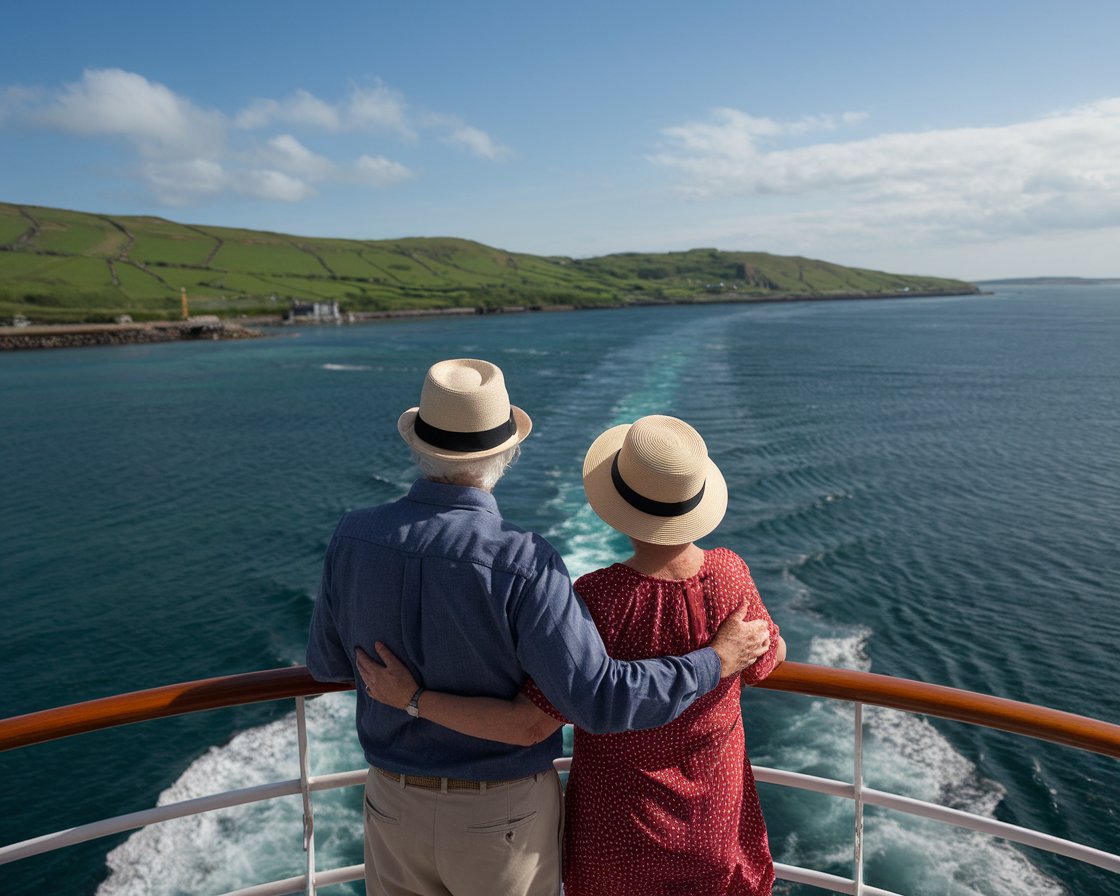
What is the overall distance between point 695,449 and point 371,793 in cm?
131

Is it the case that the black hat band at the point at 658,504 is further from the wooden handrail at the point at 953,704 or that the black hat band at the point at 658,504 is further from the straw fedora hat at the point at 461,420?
the wooden handrail at the point at 953,704

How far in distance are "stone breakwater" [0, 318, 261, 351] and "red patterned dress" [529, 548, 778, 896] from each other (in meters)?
94.2

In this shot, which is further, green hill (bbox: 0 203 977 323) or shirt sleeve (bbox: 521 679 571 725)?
green hill (bbox: 0 203 977 323)

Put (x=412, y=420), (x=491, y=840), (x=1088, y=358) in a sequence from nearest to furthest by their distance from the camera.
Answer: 1. (x=491, y=840)
2. (x=412, y=420)
3. (x=1088, y=358)

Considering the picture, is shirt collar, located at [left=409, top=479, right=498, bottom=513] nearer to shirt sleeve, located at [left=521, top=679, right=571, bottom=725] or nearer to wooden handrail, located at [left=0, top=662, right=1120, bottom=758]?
shirt sleeve, located at [left=521, top=679, right=571, bottom=725]

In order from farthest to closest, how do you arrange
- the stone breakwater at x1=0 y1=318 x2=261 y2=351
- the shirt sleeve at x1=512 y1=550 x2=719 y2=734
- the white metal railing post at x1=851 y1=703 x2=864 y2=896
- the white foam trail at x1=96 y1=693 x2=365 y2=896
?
the stone breakwater at x1=0 y1=318 x2=261 y2=351, the white foam trail at x1=96 y1=693 x2=365 y2=896, the white metal railing post at x1=851 y1=703 x2=864 y2=896, the shirt sleeve at x1=512 y1=550 x2=719 y2=734

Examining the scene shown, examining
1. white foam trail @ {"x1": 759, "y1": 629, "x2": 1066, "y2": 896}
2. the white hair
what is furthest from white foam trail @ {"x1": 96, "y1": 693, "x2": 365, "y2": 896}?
the white hair

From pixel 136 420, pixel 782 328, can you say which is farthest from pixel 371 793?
pixel 782 328

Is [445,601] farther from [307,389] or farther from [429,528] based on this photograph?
[307,389]

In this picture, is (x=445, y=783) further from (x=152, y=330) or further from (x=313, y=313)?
Answer: (x=313, y=313)

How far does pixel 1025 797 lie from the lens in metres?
10.9

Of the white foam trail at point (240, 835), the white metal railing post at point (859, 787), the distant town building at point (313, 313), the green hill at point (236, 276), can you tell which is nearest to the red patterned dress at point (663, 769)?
the white metal railing post at point (859, 787)

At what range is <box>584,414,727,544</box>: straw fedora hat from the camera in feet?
6.90

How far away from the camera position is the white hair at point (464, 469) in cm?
209
